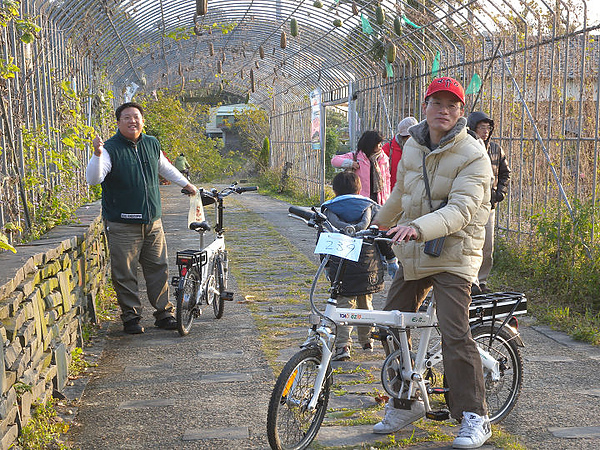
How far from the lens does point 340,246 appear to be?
3.57m

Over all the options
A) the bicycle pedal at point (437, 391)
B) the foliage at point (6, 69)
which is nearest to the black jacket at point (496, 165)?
the bicycle pedal at point (437, 391)

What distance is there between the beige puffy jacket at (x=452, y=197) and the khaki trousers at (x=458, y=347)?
7 cm

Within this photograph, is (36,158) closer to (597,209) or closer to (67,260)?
(67,260)

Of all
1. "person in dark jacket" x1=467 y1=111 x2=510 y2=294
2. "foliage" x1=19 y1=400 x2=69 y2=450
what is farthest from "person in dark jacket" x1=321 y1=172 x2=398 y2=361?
"person in dark jacket" x1=467 y1=111 x2=510 y2=294

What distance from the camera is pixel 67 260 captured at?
5.52 m

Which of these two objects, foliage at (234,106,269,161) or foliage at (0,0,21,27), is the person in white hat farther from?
foliage at (234,106,269,161)

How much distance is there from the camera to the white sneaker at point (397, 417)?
13.2 ft

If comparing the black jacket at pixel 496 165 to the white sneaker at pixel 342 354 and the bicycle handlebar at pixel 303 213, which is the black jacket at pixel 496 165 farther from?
the bicycle handlebar at pixel 303 213

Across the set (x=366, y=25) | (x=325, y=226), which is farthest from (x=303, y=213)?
(x=366, y=25)

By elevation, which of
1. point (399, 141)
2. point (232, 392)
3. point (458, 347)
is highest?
point (399, 141)

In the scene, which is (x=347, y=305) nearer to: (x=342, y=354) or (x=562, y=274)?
(x=342, y=354)

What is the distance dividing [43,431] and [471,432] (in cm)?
219

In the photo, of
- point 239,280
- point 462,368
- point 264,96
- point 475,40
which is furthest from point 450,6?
point 264,96

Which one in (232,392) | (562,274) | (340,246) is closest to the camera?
(340,246)
